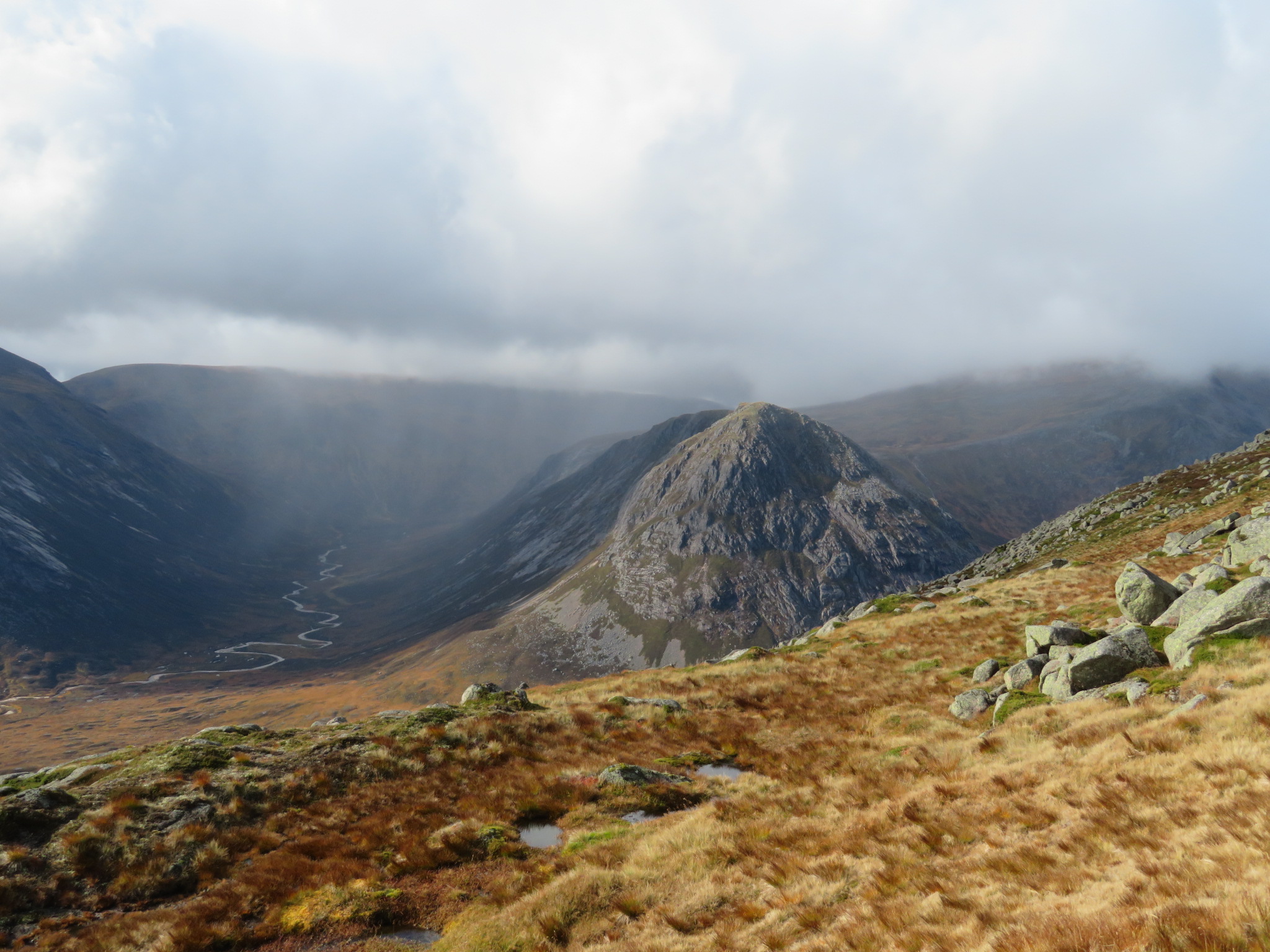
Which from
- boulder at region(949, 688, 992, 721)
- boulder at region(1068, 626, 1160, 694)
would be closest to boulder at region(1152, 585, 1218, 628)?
boulder at region(1068, 626, 1160, 694)

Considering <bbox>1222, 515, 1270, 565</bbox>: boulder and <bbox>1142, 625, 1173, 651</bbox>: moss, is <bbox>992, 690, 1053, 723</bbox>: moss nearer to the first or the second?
<bbox>1142, 625, 1173, 651</bbox>: moss

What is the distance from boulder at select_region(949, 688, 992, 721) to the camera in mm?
25781

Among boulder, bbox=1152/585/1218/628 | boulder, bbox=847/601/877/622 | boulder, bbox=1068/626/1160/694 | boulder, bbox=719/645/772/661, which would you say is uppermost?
boulder, bbox=1152/585/1218/628

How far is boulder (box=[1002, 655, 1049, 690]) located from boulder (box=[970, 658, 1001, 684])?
3359mm

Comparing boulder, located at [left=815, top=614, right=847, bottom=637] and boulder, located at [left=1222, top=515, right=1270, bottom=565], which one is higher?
boulder, located at [left=1222, top=515, right=1270, bottom=565]

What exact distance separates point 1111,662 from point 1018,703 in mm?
3672

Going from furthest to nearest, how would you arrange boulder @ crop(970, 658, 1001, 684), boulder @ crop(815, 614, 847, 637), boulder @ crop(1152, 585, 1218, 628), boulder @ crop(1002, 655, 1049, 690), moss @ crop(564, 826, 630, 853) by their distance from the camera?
boulder @ crop(815, 614, 847, 637) → boulder @ crop(970, 658, 1001, 684) → boulder @ crop(1002, 655, 1049, 690) → boulder @ crop(1152, 585, 1218, 628) → moss @ crop(564, 826, 630, 853)

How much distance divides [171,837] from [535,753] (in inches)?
523

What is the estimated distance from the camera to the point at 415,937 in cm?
1391

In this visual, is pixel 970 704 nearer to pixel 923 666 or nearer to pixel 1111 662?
pixel 1111 662

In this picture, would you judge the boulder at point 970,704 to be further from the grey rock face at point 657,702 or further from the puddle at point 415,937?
the puddle at point 415,937

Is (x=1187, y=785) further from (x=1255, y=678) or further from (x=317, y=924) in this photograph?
(x=317, y=924)

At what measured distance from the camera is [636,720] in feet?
103

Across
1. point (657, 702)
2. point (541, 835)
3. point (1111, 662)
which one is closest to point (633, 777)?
point (541, 835)
